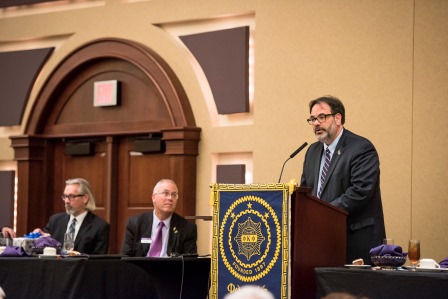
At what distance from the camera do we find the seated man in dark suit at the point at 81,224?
7.09 metres

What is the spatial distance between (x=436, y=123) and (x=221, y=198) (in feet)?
8.99

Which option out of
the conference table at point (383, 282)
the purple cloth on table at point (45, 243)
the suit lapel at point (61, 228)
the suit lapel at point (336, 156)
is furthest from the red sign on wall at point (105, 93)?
the conference table at point (383, 282)

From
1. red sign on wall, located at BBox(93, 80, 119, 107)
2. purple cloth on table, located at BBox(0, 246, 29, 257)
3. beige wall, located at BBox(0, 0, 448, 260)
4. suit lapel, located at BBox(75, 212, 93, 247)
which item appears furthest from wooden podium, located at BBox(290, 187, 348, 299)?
red sign on wall, located at BBox(93, 80, 119, 107)

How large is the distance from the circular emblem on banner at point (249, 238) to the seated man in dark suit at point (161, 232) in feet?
5.07

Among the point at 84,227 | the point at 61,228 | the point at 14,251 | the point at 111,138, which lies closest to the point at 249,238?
the point at 14,251

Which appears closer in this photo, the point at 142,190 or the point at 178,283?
the point at 178,283

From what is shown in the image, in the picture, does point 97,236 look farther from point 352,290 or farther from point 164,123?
point 352,290

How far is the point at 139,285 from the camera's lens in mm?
6246

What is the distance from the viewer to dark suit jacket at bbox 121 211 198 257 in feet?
22.1

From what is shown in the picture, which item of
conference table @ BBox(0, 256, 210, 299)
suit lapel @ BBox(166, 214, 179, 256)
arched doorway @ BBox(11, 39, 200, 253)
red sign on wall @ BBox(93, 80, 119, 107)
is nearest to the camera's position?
conference table @ BBox(0, 256, 210, 299)

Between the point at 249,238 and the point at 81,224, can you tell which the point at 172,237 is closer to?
the point at 81,224

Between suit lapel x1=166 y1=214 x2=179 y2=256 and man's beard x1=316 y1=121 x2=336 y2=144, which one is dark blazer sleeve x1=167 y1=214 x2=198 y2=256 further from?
man's beard x1=316 y1=121 x2=336 y2=144

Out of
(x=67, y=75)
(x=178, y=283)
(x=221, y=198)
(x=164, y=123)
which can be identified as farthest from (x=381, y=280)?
(x=67, y=75)

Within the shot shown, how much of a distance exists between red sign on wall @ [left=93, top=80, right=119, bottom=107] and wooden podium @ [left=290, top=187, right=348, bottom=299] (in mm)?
4575
